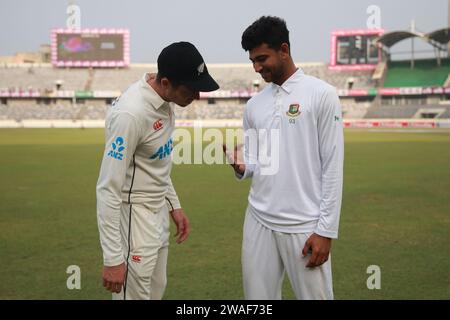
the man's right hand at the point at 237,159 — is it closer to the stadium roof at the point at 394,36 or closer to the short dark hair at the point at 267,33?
the short dark hair at the point at 267,33

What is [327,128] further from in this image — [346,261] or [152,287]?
[346,261]

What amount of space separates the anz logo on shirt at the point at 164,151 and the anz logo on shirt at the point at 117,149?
0.28 meters

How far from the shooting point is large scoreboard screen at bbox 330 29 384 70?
62.5 metres

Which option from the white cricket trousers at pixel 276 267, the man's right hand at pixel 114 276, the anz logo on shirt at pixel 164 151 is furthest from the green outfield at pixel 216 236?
the anz logo on shirt at pixel 164 151

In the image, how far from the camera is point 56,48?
67.3 metres

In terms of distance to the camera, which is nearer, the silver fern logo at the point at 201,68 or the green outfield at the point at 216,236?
the silver fern logo at the point at 201,68

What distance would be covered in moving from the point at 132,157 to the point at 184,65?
0.61 metres

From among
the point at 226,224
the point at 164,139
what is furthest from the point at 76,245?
the point at 164,139

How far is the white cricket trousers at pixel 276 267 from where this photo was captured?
2.74m

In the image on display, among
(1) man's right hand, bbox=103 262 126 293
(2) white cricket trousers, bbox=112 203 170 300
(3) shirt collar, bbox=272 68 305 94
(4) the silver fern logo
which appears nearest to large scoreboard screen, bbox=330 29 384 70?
(3) shirt collar, bbox=272 68 305 94

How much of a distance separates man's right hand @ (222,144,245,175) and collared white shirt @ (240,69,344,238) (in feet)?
0.80

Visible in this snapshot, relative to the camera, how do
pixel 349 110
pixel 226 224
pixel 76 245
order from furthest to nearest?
pixel 349 110 → pixel 226 224 → pixel 76 245

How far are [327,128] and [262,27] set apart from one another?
2.25 feet

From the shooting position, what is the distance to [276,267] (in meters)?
2.89
